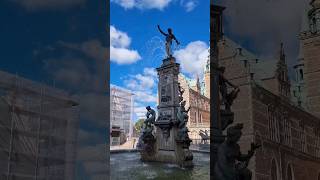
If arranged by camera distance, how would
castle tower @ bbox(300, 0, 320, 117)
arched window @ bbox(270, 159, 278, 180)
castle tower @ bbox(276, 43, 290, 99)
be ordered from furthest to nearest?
1. castle tower @ bbox(300, 0, 320, 117)
2. castle tower @ bbox(276, 43, 290, 99)
3. arched window @ bbox(270, 159, 278, 180)

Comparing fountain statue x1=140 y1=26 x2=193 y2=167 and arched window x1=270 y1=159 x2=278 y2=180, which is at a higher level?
fountain statue x1=140 y1=26 x2=193 y2=167

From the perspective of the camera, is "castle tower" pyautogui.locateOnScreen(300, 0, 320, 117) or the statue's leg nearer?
the statue's leg

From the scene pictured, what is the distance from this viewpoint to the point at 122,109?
344 inches

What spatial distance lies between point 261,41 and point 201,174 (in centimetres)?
262

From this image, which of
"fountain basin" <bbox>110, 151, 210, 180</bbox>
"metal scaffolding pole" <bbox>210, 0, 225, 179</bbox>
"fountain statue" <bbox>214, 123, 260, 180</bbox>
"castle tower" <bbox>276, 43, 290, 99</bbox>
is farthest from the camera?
"castle tower" <bbox>276, 43, 290, 99</bbox>

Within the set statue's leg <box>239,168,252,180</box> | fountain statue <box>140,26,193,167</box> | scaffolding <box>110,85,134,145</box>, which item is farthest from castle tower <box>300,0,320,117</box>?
statue's leg <box>239,168,252,180</box>

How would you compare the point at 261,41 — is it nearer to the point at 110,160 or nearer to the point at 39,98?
the point at 110,160

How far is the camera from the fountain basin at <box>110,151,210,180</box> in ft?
22.1

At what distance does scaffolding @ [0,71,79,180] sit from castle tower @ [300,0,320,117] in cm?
401

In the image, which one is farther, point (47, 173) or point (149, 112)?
point (47, 173)

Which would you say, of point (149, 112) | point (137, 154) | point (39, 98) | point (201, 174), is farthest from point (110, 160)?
point (39, 98)

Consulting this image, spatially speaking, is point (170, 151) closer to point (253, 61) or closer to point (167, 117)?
point (167, 117)

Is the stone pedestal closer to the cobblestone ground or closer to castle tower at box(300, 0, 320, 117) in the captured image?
the cobblestone ground

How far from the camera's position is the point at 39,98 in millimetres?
8531
